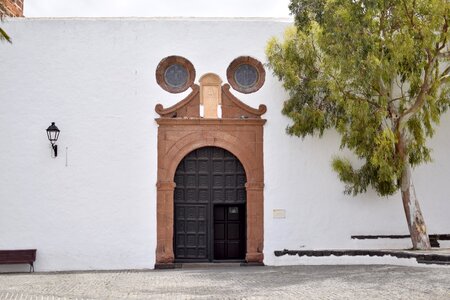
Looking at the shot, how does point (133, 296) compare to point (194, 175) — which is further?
point (194, 175)

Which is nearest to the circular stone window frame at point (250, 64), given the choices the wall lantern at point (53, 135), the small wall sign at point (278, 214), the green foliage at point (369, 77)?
the green foliage at point (369, 77)

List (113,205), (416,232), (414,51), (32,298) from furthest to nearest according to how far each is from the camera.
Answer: (113,205), (416,232), (414,51), (32,298)

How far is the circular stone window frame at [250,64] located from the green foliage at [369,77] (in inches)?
27.5

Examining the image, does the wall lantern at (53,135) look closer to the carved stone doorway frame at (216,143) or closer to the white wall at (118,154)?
the white wall at (118,154)

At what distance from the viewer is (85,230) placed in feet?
47.4

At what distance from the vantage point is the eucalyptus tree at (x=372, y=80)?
12.5 metres

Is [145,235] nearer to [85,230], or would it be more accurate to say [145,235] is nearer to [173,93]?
[85,230]

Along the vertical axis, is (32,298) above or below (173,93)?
below

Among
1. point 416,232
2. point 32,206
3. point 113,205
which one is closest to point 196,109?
point 113,205

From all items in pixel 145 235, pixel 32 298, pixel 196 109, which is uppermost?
pixel 196 109

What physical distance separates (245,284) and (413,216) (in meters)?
4.59

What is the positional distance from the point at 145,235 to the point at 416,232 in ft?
18.3

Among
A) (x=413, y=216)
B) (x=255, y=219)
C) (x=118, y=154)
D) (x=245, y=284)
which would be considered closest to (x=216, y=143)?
(x=255, y=219)

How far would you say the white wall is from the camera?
14.5m
